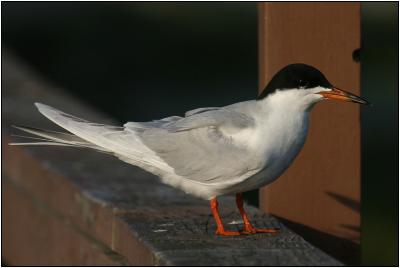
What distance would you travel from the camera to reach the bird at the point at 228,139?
4.14 meters

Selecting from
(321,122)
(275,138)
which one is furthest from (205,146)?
(321,122)

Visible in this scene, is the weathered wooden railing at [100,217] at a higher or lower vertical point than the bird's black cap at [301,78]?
lower

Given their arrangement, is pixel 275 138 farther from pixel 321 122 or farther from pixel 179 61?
pixel 179 61

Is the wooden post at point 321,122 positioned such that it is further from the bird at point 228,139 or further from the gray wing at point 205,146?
the gray wing at point 205,146

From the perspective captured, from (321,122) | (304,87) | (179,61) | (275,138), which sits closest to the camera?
(275,138)

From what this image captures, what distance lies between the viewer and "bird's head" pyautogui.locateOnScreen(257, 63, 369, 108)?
13.9 ft

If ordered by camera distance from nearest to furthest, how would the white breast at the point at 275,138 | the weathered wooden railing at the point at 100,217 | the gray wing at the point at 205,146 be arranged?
1. the weathered wooden railing at the point at 100,217
2. the white breast at the point at 275,138
3. the gray wing at the point at 205,146

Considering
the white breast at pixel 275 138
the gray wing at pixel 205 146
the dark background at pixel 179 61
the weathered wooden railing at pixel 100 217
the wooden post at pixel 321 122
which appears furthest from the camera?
the dark background at pixel 179 61

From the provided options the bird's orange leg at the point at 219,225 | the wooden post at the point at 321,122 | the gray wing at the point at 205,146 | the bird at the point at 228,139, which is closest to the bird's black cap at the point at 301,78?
the bird at the point at 228,139

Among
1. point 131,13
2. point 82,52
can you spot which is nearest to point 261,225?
point 82,52

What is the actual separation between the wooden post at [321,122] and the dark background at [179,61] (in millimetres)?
2038

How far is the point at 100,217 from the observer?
4809 millimetres

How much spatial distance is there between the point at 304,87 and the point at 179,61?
11.0m

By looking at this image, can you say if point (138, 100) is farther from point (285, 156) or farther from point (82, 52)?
point (285, 156)
